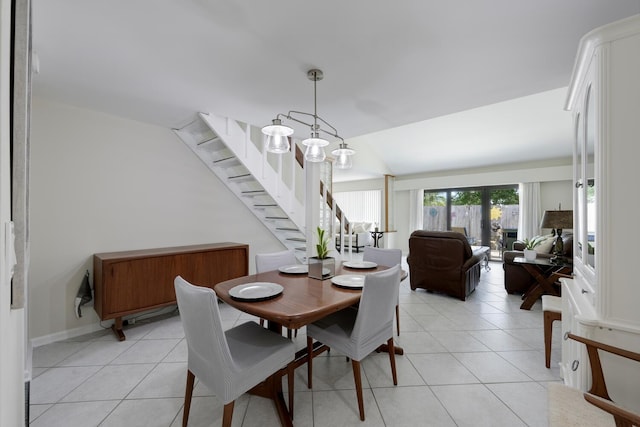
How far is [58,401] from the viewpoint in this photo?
167 centimetres

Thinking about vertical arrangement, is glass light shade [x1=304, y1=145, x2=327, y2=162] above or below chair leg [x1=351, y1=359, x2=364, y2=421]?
above

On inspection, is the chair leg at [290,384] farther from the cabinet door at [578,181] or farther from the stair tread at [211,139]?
the stair tread at [211,139]

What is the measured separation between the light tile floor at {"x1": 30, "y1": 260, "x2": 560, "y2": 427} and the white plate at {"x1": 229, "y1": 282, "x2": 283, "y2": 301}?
2.34 ft

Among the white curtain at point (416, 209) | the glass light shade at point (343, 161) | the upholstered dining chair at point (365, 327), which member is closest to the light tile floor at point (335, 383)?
the upholstered dining chair at point (365, 327)

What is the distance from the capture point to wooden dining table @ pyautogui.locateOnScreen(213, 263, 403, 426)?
53.0 inches

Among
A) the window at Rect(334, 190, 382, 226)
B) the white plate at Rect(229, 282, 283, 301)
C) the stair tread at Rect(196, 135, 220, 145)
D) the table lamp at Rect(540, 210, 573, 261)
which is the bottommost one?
the white plate at Rect(229, 282, 283, 301)

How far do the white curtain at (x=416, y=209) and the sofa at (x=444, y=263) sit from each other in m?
3.73

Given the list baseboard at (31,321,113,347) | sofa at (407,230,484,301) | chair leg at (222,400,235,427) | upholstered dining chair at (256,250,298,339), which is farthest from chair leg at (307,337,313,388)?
sofa at (407,230,484,301)

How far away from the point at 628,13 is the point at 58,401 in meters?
3.96

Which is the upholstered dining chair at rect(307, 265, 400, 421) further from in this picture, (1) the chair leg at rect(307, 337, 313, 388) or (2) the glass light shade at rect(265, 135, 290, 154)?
(2) the glass light shade at rect(265, 135, 290, 154)

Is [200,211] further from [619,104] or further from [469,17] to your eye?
[619,104]

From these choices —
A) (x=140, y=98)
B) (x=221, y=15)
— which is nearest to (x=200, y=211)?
(x=140, y=98)

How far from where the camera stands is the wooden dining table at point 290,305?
4.42ft

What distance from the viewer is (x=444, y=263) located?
3.64 m
